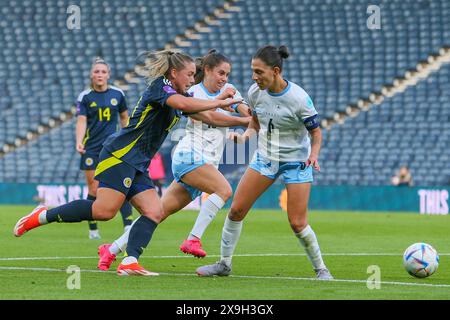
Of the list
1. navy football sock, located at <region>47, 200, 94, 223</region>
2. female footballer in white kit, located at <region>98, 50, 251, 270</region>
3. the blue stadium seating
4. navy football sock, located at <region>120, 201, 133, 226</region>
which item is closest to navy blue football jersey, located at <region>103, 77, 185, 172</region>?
navy football sock, located at <region>47, 200, 94, 223</region>

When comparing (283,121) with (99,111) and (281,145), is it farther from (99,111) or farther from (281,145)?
(99,111)

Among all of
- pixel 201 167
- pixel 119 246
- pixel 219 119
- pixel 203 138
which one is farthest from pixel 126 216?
pixel 219 119

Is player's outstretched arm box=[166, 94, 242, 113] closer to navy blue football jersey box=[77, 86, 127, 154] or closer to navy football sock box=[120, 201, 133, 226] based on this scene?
navy football sock box=[120, 201, 133, 226]

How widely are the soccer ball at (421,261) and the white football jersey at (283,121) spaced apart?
1.29 m

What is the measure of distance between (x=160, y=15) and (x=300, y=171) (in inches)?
968

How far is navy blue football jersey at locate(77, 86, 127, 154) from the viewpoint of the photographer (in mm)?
14352

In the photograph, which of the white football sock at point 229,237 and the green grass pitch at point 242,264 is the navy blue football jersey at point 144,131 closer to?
the white football sock at point 229,237

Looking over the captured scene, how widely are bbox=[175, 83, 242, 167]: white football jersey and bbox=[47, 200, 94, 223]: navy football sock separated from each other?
162cm

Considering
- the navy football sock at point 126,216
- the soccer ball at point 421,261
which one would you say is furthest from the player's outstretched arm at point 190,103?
the navy football sock at point 126,216

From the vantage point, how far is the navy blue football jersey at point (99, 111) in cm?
1435

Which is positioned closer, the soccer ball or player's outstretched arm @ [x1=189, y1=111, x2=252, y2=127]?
the soccer ball

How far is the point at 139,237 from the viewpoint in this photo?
923 cm

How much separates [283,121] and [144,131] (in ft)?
4.03
